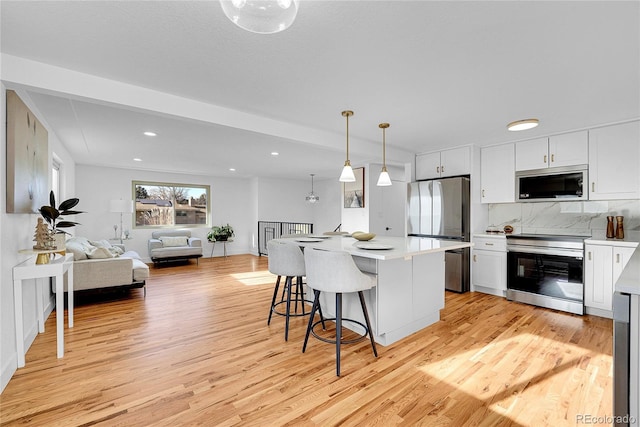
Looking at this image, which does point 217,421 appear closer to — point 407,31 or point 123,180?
point 407,31

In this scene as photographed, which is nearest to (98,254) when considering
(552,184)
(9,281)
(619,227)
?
(9,281)

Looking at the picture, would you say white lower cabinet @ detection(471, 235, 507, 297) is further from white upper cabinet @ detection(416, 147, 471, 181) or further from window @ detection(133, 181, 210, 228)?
window @ detection(133, 181, 210, 228)

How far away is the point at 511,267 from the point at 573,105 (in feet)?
7.01

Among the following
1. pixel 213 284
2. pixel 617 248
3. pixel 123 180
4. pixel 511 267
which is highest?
pixel 123 180

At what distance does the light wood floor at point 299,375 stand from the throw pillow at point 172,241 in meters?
3.44

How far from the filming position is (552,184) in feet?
12.7

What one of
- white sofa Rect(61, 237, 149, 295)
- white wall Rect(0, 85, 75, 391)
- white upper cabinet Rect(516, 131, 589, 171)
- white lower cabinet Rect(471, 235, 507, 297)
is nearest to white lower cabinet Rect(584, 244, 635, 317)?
white lower cabinet Rect(471, 235, 507, 297)

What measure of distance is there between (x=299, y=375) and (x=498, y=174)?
4.07m

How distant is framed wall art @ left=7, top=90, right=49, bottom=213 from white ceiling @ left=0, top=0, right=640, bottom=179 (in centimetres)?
27

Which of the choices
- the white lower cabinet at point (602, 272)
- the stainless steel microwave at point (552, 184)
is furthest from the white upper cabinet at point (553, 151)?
the white lower cabinet at point (602, 272)

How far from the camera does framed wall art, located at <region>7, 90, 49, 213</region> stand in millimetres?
2129

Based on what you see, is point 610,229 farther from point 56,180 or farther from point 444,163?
point 56,180

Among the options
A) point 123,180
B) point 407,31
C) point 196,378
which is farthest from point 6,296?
point 123,180

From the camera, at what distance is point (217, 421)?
167 centimetres
